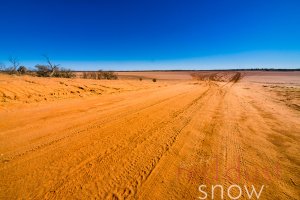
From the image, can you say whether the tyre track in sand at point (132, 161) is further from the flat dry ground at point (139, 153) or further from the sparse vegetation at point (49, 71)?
the sparse vegetation at point (49, 71)

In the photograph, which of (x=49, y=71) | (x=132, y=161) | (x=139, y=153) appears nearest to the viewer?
(x=132, y=161)

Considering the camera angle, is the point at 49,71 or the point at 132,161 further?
the point at 49,71

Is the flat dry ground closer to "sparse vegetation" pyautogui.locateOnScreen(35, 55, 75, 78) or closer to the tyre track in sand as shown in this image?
the tyre track in sand

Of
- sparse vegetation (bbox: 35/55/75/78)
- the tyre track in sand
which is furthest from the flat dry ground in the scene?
sparse vegetation (bbox: 35/55/75/78)

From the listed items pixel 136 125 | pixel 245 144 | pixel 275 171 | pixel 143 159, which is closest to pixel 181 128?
pixel 136 125

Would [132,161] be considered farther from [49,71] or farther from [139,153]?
[49,71]

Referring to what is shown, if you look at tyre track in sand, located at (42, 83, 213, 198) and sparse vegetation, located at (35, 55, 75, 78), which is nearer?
tyre track in sand, located at (42, 83, 213, 198)

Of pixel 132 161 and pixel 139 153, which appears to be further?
pixel 139 153

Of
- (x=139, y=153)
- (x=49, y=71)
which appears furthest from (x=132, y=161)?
(x=49, y=71)

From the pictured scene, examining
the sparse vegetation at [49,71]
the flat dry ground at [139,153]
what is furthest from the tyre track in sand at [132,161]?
the sparse vegetation at [49,71]

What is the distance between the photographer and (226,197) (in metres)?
2.76

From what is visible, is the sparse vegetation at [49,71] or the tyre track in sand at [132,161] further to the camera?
the sparse vegetation at [49,71]

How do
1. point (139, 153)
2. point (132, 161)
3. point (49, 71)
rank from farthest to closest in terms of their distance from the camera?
1. point (49, 71)
2. point (139, 153)
3. point (132, 161)

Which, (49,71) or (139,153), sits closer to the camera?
(139,153)
